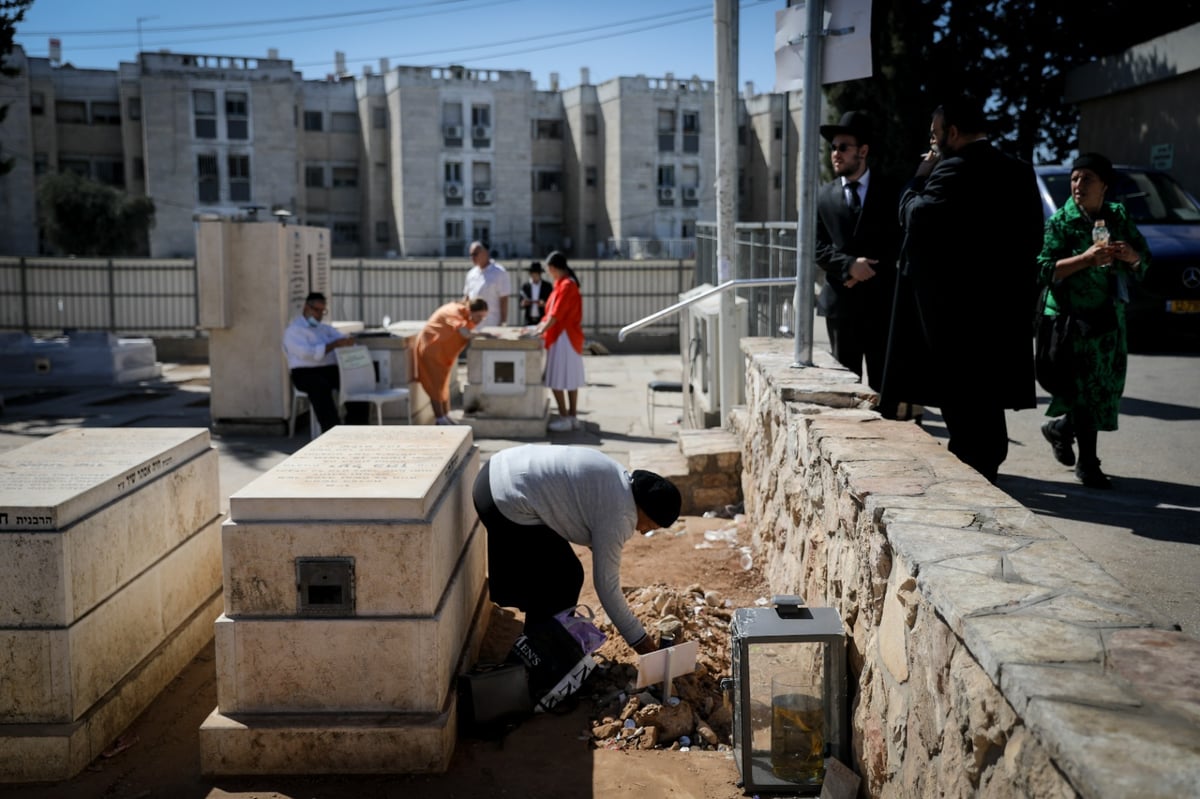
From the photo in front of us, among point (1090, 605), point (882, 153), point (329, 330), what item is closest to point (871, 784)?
point (1090, 605)

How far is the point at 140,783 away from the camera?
4.21m

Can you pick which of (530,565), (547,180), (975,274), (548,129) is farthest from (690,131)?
(530,565)

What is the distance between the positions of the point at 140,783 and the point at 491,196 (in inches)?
2003

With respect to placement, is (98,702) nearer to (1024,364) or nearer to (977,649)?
(977,649)

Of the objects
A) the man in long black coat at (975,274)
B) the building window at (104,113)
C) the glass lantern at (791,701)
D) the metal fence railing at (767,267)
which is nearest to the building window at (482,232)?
the building window at (104,113)

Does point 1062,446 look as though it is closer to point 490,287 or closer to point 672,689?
point 672,689

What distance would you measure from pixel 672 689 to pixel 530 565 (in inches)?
34.0

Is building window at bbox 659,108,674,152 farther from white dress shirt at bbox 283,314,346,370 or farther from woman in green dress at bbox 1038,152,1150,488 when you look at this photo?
woman in green dress at bbox 1038,152,1150,488

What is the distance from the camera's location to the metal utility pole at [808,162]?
553 cm

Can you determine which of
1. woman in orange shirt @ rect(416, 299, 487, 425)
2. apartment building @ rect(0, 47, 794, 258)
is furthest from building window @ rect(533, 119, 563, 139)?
woman in orange shirt @ rect(416, 299, 487, 425)

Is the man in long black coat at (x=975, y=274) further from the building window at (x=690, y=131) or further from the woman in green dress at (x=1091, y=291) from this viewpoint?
the building window at (x=690, y=131)

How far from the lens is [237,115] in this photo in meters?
50.0

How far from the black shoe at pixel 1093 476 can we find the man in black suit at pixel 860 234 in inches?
45.4

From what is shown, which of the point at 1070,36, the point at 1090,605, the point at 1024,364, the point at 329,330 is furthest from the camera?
the point at 1070,36
